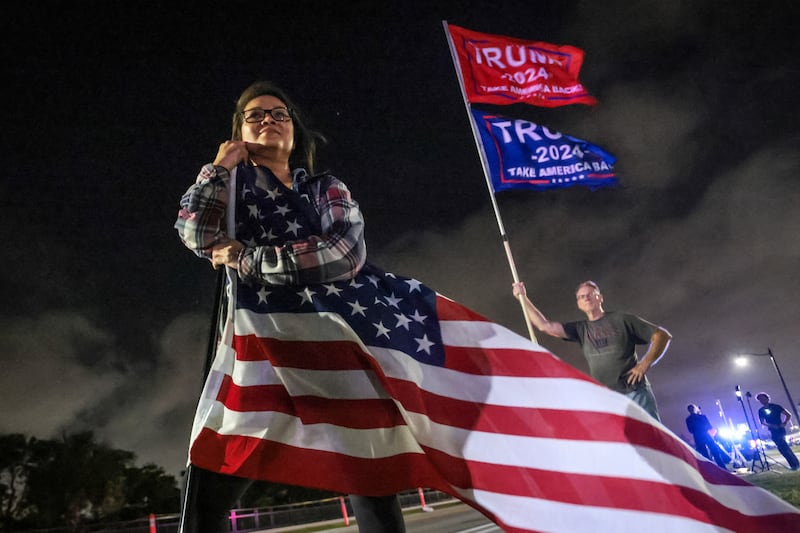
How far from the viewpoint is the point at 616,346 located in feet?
18.3

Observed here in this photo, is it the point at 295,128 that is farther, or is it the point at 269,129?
the point at 295,128

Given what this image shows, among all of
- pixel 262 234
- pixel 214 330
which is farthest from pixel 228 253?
pixel 214 330

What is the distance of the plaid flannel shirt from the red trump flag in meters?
7.23

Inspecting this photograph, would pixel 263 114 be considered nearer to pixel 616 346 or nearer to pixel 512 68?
pixel 616 346

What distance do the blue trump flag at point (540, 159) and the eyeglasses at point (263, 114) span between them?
5943mm

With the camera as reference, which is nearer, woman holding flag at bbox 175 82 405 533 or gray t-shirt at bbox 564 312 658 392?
woman holding flag at bbox 175 82 405 533

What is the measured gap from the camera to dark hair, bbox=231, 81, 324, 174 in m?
2.47

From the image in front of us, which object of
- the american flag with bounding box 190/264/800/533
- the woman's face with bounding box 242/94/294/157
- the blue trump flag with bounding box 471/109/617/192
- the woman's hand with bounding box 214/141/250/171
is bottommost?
the american flag with bounding box 190/264/800/533

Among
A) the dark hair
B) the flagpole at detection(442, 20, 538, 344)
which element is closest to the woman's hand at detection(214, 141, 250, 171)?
the dark hair

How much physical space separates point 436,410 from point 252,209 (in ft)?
3.32

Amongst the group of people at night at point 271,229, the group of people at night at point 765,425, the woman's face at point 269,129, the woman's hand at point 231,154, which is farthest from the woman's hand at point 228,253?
the group of people at night at point 765,425

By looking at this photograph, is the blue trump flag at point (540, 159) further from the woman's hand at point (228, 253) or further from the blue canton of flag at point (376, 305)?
the woman's hand at point (228, 253)

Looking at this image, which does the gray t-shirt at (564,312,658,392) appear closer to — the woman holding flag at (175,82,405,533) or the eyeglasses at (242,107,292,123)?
the woman holding flag at (175,82,405,533)

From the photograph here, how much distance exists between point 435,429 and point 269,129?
1413 mm
